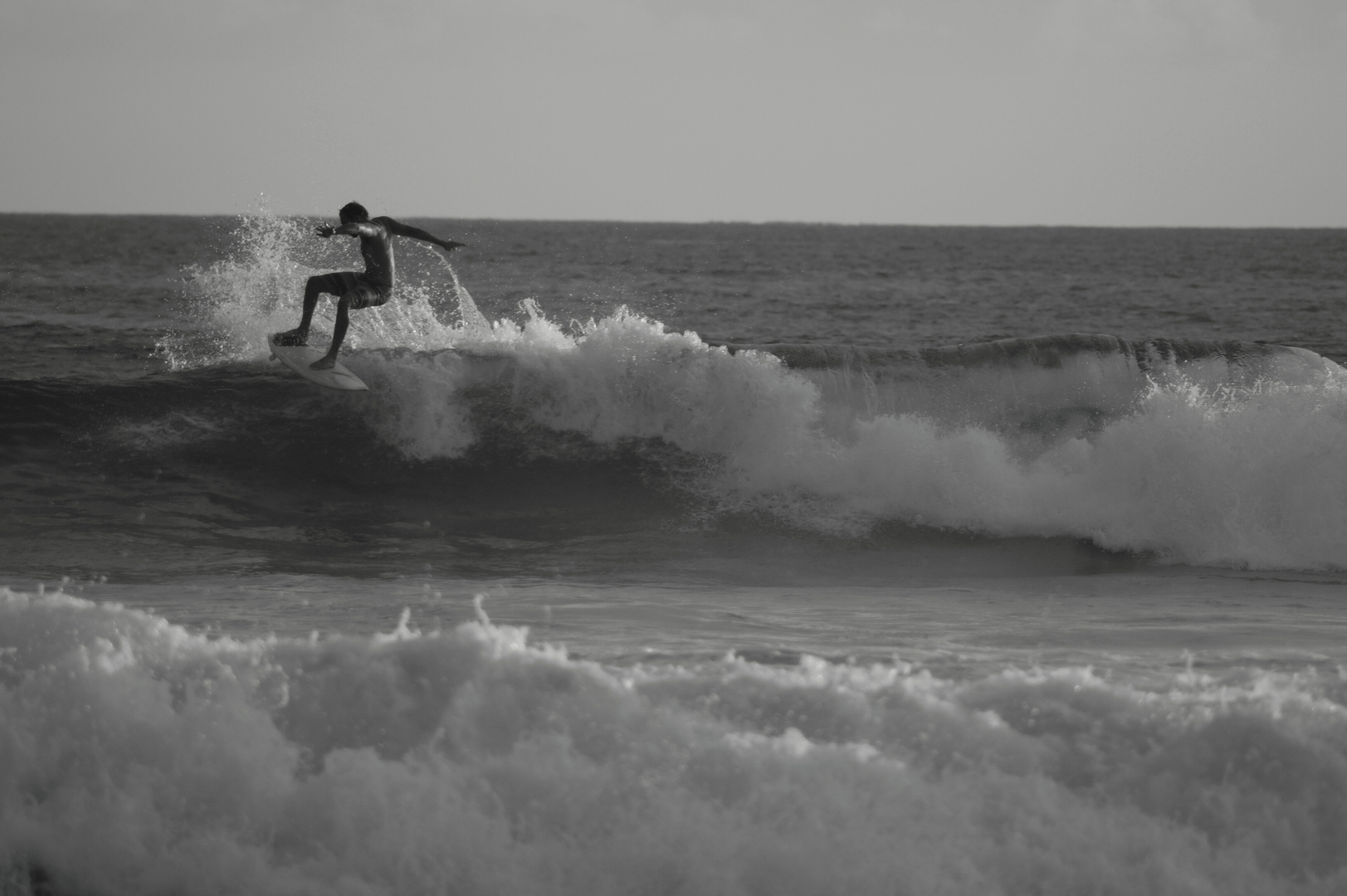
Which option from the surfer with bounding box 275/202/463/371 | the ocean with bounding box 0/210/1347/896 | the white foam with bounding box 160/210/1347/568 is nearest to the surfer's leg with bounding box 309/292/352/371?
the surfer with bounding box 275/202/463/371

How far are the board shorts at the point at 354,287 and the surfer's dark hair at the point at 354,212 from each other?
1.57 ft

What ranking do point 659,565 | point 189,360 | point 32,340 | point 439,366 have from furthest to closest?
point 32,340
point 189,360
point 439,366
point 659,565

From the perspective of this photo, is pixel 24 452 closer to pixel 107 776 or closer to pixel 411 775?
pixel 107 776

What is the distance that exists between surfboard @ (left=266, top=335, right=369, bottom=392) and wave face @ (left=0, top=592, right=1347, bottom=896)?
5.10 metres

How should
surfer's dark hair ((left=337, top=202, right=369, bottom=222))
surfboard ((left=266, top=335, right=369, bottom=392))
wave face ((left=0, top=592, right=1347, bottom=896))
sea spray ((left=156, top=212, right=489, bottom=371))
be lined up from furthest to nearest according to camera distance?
sea spray ((left=156, top=212, right=489, bottom=371))
surfboard ((left=266, top=335, right=369, bottom=392))
surfer's dark hair ((left=337, top=202, right=369, bottom=222))
wave face ((left=0, top=592, right=1347, bottom=896))

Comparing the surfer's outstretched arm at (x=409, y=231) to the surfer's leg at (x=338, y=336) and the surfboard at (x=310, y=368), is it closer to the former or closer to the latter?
the surfer's leg at (x=338, y=336)

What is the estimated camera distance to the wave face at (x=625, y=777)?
4.10m

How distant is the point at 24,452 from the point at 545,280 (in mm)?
24045

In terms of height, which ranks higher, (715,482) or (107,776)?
(715,482)

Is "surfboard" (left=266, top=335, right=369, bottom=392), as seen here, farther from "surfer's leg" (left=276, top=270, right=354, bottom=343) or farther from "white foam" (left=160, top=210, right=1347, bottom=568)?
"white foam" (left=160, top=210, right=1347, bottom=568)

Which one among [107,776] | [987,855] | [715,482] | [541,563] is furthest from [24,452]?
[987,855]

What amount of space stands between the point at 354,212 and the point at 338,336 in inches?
43.9

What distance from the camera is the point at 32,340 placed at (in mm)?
17656

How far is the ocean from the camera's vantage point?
4.18 m
